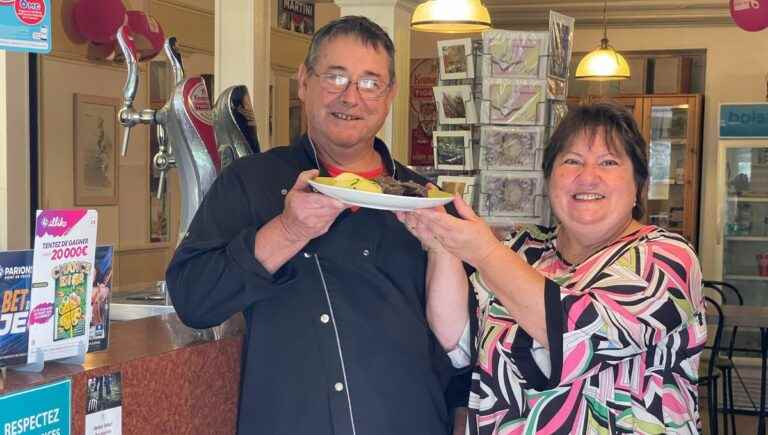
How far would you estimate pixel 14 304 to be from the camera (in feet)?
4.78

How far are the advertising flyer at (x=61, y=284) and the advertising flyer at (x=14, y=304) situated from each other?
1 cm

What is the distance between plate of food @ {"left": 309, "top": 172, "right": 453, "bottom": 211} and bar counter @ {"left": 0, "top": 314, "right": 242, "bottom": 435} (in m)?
0.43

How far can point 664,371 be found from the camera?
1625 millimetres

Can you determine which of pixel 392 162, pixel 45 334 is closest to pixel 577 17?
pixel 392 162

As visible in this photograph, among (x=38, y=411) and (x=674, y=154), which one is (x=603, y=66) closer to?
Result: (x=674, y=154)

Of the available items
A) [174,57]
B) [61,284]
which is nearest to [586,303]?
[61,284]

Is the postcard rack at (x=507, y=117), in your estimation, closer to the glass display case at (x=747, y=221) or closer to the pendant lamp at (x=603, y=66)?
the pendant lamp at (x=603, y=66)

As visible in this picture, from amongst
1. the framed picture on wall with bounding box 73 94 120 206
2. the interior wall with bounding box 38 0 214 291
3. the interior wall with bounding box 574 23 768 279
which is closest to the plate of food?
the interior wall with bounding box 38 0 214 291

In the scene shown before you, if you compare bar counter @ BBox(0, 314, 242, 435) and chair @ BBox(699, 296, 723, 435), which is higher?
bar counter @ BBox(0, 314, 242, 435)

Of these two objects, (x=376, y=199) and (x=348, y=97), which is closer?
(x=376, y=199)

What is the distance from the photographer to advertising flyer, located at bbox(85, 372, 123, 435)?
1515 mm

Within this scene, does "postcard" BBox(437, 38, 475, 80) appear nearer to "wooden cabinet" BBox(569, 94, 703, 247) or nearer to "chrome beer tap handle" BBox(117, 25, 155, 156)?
"chrome beer tap handle" BBox(117, 25, 155, 156)

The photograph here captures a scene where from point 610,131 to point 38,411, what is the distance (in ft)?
3.53

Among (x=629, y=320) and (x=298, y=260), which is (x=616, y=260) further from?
(x=298, y=260)
